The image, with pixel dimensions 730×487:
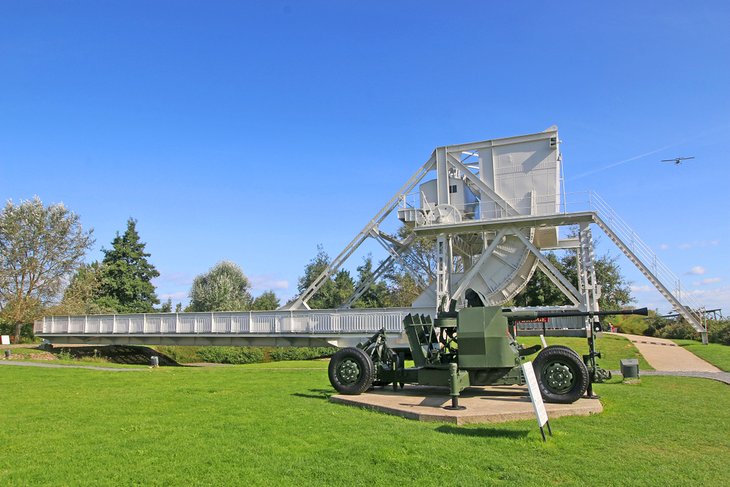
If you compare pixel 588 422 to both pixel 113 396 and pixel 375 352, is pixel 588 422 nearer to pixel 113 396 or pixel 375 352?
pixel 375 352

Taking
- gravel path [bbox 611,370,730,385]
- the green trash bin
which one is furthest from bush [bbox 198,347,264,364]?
the green trash bin

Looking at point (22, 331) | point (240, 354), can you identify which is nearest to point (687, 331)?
point (240, 354)

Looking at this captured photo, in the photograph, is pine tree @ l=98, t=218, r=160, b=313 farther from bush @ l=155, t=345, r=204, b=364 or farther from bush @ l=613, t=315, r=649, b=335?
bush @ l=613, t=315, r=649, b=335

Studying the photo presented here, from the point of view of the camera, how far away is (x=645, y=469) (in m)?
6.80

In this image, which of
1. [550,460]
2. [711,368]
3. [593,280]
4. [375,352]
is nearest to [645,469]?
[550,460]

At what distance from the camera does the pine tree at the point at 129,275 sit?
215ft

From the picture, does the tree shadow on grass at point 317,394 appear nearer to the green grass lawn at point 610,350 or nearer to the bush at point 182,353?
the green grass lawn at point 610,350

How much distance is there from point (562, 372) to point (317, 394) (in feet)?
19.2

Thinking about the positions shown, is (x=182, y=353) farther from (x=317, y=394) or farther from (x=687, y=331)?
(x=687, y=331)

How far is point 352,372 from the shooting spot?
42.8 feet

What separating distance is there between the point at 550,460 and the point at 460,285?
2366cm

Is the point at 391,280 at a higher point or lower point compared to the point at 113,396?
higher

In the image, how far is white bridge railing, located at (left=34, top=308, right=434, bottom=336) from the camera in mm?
29578

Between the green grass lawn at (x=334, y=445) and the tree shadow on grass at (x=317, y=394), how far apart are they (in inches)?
8.8
